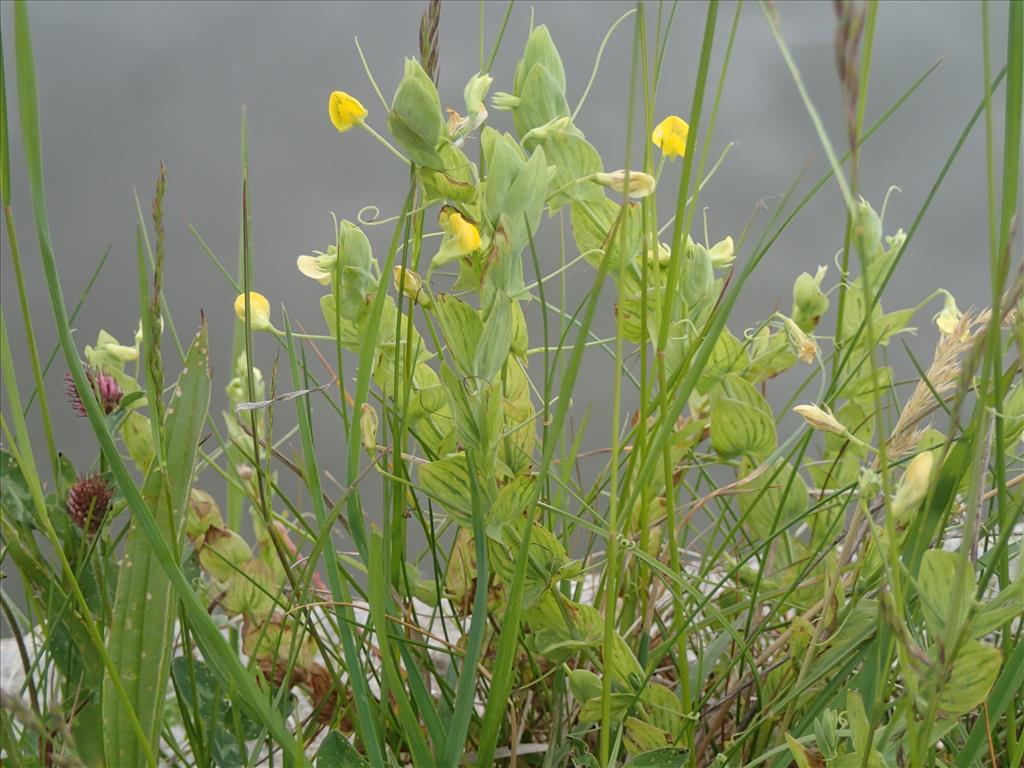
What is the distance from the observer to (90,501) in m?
0.62

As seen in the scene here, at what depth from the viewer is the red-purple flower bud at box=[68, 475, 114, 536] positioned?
62 cm

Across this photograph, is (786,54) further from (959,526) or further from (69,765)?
(959,526)

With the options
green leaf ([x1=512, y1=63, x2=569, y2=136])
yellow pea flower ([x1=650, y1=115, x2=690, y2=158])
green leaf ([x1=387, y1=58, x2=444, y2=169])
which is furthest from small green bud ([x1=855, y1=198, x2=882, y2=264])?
green leaf ([x1=387, y1=58, x2=444, y2=169])

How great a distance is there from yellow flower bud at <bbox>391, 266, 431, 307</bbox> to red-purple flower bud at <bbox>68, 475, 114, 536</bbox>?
0.23 meters

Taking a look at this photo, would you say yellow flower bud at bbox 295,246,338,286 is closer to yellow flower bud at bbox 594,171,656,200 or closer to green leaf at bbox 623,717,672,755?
yellow flower bud at bbox 594,171,656,200

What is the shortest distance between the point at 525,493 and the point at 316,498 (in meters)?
0.11

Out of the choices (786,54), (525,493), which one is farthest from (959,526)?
(786,54)

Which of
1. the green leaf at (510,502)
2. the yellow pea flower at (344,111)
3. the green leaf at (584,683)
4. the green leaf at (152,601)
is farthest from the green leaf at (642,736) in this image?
the yellow pea flower at (344,111)

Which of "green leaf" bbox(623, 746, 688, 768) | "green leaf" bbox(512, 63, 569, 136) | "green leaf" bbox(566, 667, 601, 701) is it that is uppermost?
"green leaf" bbox(512, 63, 569, 136)

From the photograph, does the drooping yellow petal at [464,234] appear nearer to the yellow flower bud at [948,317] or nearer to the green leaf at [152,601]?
the green leaf at [152,601]

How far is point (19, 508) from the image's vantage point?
667 mm

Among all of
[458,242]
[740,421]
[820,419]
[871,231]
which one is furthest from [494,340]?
[871,231]

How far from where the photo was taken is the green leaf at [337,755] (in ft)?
1.63

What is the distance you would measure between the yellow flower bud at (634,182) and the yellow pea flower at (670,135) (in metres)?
0.14
